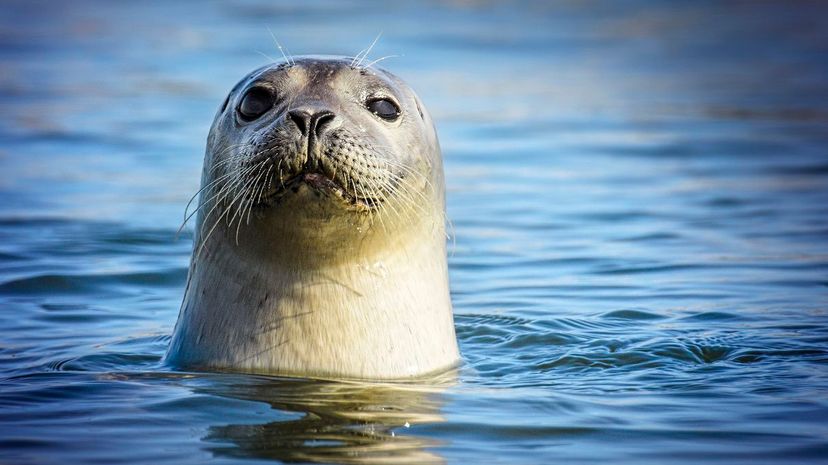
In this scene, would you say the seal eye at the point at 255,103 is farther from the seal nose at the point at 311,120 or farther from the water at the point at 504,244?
the water at the point at 504,244

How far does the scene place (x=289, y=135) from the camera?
18.2ft

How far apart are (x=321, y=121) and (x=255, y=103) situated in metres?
0.52

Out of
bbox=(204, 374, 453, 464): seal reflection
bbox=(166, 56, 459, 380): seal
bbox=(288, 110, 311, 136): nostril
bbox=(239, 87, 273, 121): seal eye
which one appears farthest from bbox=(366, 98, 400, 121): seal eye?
bbox=(204, 374, 453, 464): seal reflection

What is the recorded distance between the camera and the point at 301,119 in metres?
5.56

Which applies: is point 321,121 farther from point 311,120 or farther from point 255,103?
point 255,103

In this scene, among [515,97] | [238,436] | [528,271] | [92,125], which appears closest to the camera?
[238,436]

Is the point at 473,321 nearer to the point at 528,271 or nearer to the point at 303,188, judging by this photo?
the point at 528,271

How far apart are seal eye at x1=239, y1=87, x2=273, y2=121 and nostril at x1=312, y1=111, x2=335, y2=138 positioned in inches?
16.1

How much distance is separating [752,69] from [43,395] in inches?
614

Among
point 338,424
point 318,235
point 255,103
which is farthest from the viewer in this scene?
point 255,103

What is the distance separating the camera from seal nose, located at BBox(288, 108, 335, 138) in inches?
218

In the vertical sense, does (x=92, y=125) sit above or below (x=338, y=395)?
above

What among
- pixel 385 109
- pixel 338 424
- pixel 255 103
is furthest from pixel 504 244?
pixel 338 424

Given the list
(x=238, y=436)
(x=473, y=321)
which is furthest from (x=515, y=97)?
(x=238, y=436)
